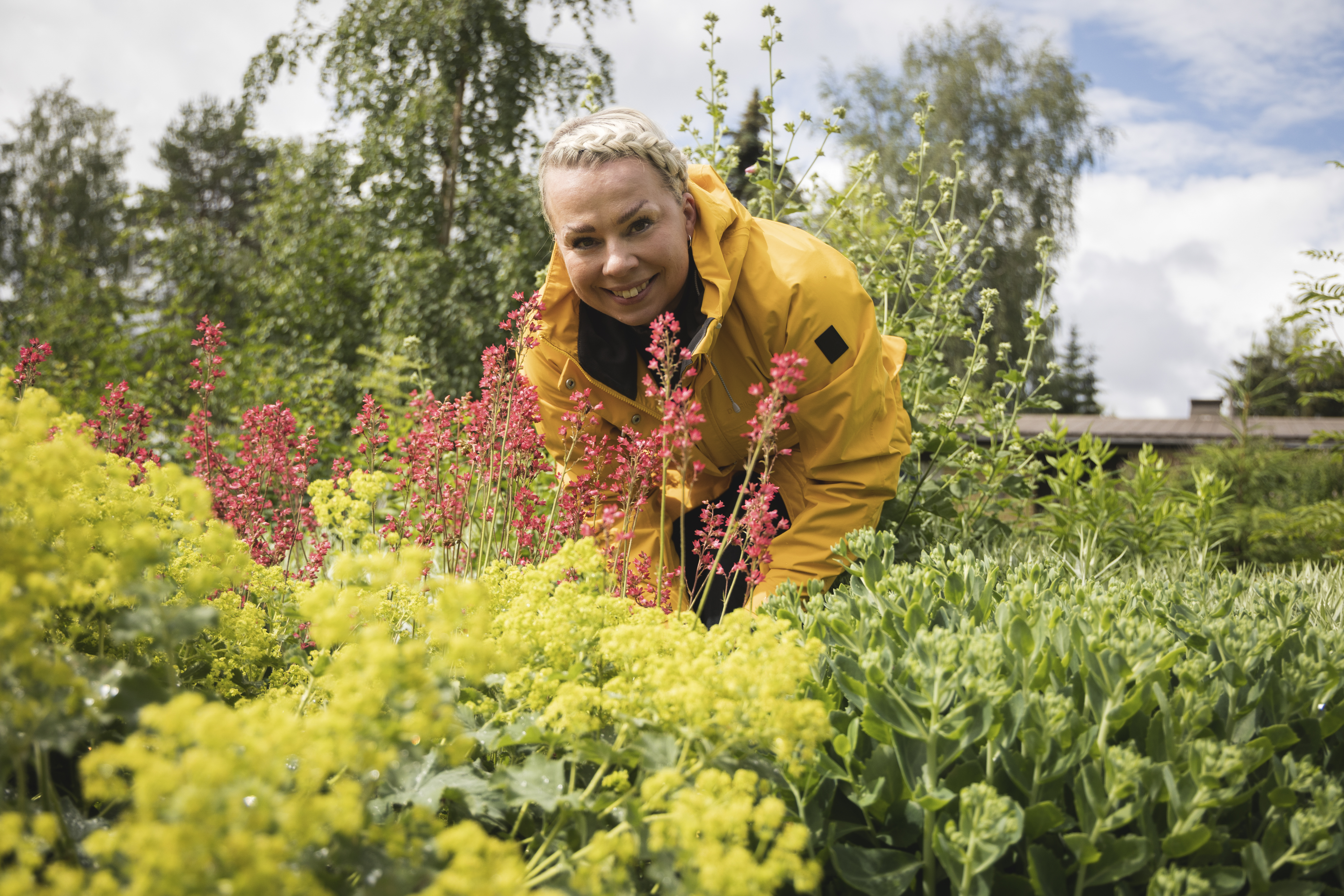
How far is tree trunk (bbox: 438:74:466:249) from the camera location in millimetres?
10953

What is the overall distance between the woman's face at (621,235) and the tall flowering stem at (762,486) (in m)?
0.66

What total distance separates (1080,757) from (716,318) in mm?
1542

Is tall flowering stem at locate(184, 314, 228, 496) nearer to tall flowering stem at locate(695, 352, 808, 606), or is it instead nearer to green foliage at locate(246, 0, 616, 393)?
tall flowering stem at locate(695, 352, 808, 606)

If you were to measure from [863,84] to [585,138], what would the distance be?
21731mm

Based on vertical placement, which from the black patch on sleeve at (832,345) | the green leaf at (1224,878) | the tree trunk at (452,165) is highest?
the tree trunk at (452,165)

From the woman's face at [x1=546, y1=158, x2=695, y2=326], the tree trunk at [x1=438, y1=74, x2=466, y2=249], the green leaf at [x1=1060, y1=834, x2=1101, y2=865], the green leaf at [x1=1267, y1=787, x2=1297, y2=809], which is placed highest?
the tree trunk at [x1=438, y1=74, x2=466, y2=249]

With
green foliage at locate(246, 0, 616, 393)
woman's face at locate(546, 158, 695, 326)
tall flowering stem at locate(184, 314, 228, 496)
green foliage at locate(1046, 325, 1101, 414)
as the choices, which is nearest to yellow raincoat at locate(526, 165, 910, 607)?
woman's face at locate(546, 158, 695, 326)

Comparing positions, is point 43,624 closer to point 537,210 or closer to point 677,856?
point 677,856

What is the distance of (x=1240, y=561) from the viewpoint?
6.04 meters

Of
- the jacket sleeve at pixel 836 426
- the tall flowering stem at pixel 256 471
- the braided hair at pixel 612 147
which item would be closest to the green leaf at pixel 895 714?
the jacket sleeve at pixel 836 426

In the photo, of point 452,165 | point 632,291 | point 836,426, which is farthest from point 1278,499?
point 452,165

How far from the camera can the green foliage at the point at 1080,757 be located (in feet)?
3.71

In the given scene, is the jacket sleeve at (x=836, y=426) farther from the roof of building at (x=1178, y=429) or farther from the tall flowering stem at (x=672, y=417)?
the roof of building at (x=1178, y=429)

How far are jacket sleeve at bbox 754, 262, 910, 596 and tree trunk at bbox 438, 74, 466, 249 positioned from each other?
30.5 feet
